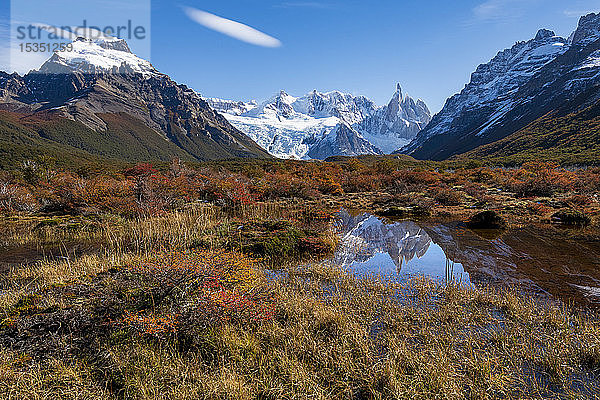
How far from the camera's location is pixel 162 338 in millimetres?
4758

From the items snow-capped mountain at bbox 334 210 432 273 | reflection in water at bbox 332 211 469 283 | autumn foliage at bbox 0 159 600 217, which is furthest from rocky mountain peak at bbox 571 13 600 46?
reflection in water at bbox 332 211 469 283

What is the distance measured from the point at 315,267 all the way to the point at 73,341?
6501mm

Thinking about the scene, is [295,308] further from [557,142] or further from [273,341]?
[557,142]

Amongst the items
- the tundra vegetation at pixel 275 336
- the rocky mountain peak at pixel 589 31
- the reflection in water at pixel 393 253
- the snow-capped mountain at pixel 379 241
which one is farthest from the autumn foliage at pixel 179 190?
the rocky mountain peak at pixel 589 31

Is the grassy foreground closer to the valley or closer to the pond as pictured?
the valley

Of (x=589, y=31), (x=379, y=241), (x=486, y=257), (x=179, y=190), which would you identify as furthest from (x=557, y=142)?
(x=589, y=31)

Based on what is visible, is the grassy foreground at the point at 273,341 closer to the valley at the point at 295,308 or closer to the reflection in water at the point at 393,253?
the valley at the point at 295,308

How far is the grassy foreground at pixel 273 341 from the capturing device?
13.2 feet

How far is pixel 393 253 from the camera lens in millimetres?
11938

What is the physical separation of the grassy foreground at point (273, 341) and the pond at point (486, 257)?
5.37 ft

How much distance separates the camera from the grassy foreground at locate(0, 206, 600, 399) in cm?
403

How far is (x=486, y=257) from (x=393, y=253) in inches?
139

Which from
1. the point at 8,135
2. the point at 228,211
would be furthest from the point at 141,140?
the point at 228,211

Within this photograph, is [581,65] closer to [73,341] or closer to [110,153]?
[73,341]
